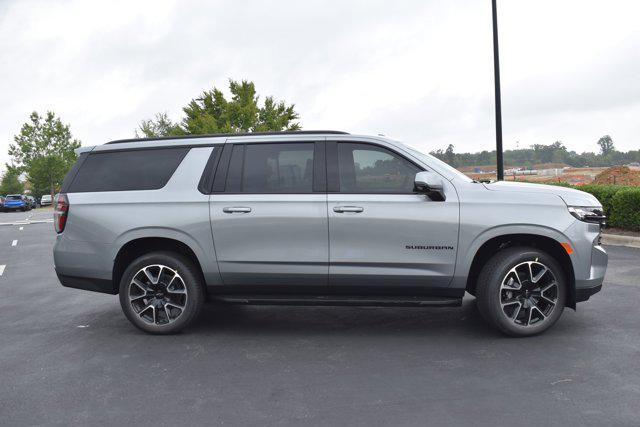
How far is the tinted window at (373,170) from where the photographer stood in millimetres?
→ 5301

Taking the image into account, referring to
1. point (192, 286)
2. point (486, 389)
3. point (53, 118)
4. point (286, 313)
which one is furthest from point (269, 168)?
point (53, 118)

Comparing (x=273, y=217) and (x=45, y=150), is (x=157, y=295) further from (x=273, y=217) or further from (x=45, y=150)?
(x=45, y=150)

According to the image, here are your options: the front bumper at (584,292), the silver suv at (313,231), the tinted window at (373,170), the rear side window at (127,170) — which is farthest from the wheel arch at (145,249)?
the front bumper at (584,292)

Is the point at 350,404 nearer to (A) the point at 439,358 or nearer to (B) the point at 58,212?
(A) the point at 439,358

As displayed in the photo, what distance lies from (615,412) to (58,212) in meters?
5.00

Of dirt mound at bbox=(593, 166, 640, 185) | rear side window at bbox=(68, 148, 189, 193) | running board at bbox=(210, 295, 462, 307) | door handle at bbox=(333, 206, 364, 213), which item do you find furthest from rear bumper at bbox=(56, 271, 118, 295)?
dirt mound at bbox=(593, 166, 640, 185)

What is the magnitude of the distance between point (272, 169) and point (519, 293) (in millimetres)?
2507

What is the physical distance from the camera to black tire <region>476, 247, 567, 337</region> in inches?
204

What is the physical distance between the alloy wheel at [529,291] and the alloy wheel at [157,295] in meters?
2.95

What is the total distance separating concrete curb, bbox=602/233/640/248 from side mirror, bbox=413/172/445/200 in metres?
7.96

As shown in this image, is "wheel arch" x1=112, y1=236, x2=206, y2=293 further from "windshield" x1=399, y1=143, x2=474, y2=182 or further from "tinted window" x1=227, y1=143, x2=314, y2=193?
"windshield" x1=399, y1=143, x2=474, y2=182

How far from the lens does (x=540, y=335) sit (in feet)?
17.5

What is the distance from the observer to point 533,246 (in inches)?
211

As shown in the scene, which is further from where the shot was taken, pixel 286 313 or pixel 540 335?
pixel 286 313
